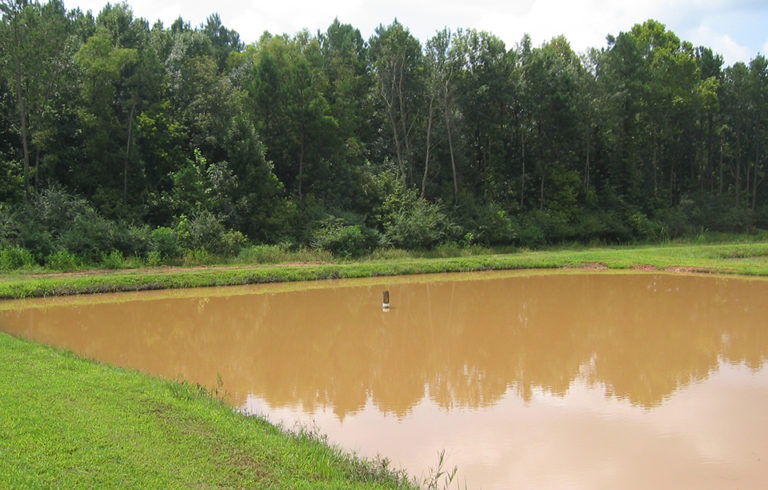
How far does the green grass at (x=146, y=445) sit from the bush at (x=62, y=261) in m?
17.0

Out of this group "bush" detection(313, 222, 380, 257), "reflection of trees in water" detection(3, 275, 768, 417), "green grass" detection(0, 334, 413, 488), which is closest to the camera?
"green grass" detection(0, 334, 413, 488)

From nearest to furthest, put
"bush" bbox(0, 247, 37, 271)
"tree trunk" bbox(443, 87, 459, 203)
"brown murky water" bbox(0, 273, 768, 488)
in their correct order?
"brown murky water" bbox(0, 273, 768, 488) → "bush" bbox(0, 247, 37, 271) → "tree trunk" bbox(443, 87, 459, 203)

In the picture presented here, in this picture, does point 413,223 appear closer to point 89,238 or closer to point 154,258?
point 154,258

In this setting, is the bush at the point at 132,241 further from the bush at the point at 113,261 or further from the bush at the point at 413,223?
the bush at the point at 413,223

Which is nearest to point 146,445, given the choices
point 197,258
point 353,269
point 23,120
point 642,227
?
point 353,269

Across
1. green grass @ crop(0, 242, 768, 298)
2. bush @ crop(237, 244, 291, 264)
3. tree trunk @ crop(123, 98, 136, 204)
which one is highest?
tree trunk @ crop(123, 98, 136, 204)

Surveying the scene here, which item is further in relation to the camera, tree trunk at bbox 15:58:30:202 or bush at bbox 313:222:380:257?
bush at bbox 313:222:380:257

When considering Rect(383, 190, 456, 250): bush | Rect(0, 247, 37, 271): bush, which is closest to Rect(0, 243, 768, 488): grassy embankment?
Rect(0, 247, 37, 271): bush

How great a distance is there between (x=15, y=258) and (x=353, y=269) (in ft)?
43.8

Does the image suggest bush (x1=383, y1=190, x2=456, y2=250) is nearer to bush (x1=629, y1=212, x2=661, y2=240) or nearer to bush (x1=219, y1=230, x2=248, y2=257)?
bush (x1=219, y1=230, x2=248, y2=257)

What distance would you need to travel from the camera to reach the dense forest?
2719 centimetres

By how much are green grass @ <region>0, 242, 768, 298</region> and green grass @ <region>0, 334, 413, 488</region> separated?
12958 mm

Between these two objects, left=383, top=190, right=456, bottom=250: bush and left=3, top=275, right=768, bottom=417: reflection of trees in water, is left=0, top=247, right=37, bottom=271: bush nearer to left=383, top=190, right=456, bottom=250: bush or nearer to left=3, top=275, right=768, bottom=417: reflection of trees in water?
left=3, top=275, right=768, bottom=417: reflection of trees in water

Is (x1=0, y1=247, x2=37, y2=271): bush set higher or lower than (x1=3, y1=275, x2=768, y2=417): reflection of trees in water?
higher
